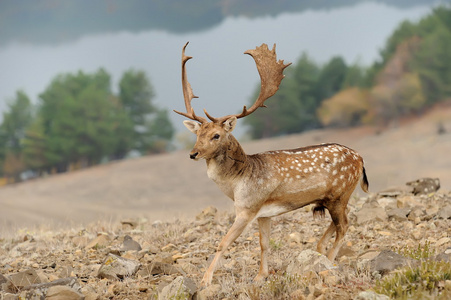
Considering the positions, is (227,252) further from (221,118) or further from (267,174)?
(221,118)

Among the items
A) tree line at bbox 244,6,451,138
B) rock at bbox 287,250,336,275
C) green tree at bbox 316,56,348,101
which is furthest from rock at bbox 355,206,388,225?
green tree at bbox 316,56,348,101

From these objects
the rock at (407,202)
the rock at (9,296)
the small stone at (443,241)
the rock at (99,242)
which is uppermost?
the rock at (9,296)

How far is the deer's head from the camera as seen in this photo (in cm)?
698

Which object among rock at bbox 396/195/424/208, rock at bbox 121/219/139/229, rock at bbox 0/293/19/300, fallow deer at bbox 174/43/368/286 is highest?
fallow deer at bbox 174/43/368/286

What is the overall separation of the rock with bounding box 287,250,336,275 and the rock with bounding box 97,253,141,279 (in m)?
2.31

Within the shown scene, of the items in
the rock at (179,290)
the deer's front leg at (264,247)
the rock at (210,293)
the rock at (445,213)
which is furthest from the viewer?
the rock at (445,213)

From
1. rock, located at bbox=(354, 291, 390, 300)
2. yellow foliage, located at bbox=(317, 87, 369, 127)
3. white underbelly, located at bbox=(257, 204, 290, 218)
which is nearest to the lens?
rock, located at bbox=(354, 291, 390, 300)

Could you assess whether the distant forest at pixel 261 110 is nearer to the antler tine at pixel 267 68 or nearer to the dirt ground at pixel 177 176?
the dirt ground at pixel 177 176

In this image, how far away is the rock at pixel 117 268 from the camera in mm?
7840

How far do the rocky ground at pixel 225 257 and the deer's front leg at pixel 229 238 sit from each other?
0.56 ft

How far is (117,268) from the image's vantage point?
793cm

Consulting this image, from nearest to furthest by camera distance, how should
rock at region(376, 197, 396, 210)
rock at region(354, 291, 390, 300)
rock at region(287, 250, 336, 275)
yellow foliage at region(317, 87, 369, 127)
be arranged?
rock at region(354, 291, 390, 300), rock at region(287, 250, 336, 275), rock at region(376, 197, 396, 210), yellow foliage at region(317, 87, 369, 127)

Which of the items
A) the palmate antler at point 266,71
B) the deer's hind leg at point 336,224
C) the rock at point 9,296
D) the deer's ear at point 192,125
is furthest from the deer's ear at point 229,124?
the rock at point 9,296

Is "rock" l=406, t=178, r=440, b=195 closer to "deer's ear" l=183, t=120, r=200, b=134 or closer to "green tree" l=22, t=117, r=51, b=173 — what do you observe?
"deer's ear" l=183, t=120, r=200, b=134
